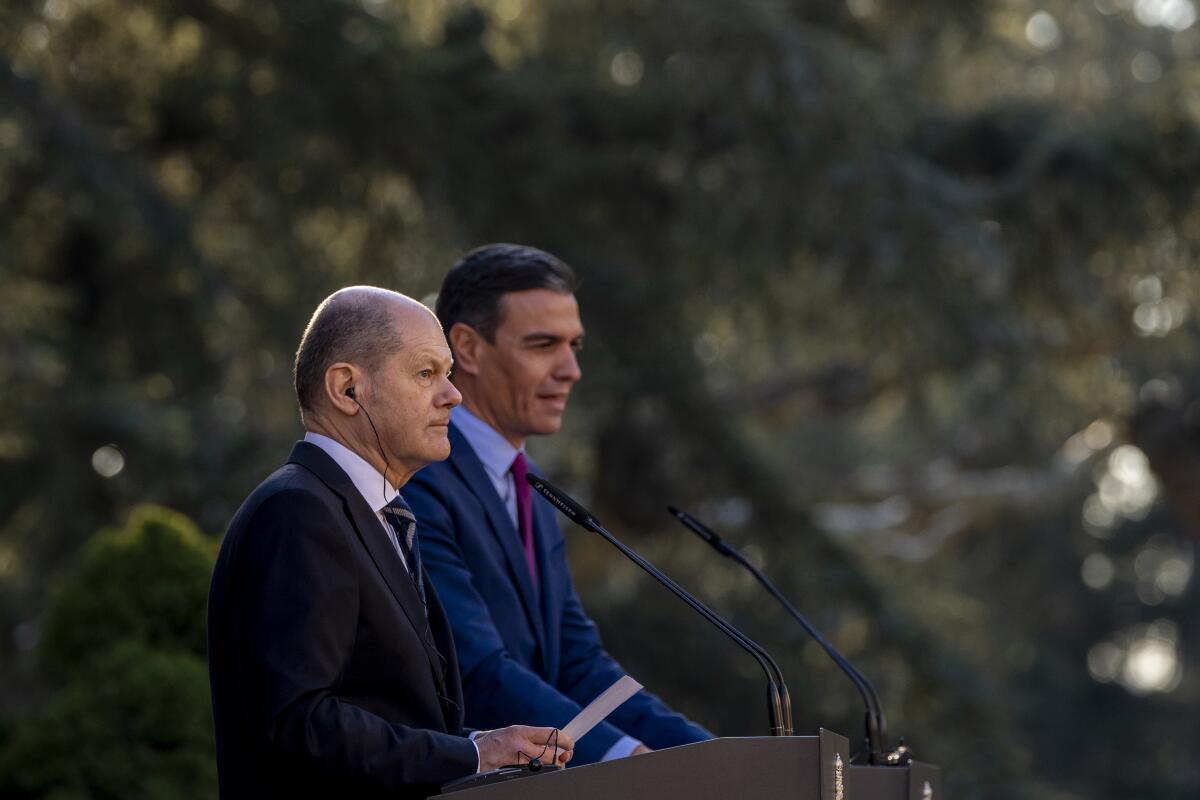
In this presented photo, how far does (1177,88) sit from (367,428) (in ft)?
26.9

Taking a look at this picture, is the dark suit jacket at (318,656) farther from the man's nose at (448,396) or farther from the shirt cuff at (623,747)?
the shirt cuff at (623,747)

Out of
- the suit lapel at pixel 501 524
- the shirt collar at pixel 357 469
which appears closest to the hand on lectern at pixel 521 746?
the shirt collar at pixel 357 469

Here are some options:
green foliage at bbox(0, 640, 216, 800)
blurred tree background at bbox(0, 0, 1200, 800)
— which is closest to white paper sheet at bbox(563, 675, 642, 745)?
green foliage at bbox(0, 640, 216, 800)

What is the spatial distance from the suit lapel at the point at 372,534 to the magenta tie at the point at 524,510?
3.59 ft

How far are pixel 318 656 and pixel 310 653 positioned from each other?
0.04 feet

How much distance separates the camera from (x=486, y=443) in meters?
3.69

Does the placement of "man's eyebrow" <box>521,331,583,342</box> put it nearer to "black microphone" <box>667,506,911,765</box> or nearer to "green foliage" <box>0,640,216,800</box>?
"black microphone" <box>667,506,911,765</box>

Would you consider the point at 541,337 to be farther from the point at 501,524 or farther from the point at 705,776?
the point at 705,776

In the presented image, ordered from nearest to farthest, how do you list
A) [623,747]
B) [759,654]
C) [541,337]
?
[759,654], [623,747], [541,337]

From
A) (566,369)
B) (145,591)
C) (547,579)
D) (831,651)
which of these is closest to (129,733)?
(145,591)

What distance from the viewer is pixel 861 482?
1709 cm

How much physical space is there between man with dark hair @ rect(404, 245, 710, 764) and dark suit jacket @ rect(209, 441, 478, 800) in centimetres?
73

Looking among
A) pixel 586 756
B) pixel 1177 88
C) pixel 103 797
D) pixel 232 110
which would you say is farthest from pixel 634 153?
pixel 586 756

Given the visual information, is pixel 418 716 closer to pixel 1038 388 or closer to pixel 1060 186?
pixel 1038 388
